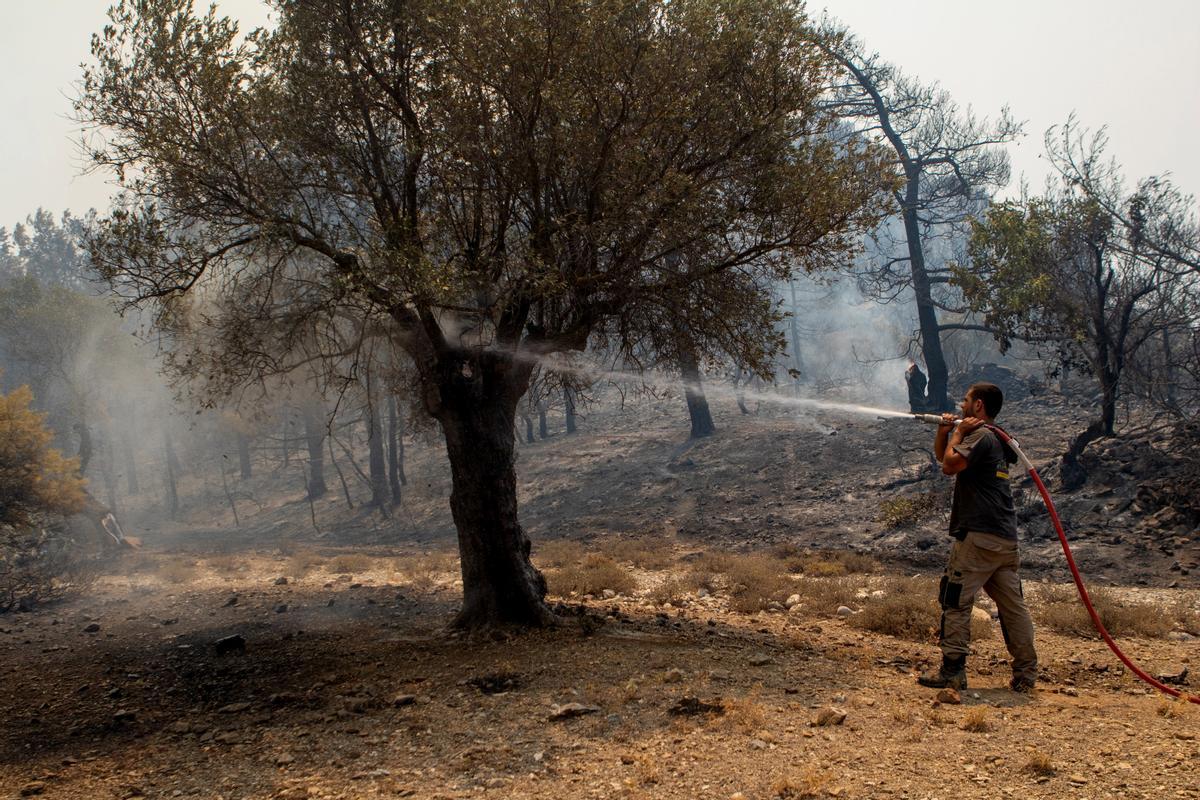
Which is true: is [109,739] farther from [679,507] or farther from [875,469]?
[875,469]

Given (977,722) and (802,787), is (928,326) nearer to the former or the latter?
(977,722)

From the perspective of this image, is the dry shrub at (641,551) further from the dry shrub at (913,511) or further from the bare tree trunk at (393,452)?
the bare tree trunk at (393,452)

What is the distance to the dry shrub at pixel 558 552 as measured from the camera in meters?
16.1

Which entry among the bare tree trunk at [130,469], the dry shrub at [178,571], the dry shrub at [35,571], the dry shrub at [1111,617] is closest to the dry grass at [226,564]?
the dry shrub at [178,571]

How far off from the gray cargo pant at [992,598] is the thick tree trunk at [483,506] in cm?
431

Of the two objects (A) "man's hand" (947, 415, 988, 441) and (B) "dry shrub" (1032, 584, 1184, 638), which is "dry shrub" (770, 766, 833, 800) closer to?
(A) "man's hand" (947, 415, 988, 441)

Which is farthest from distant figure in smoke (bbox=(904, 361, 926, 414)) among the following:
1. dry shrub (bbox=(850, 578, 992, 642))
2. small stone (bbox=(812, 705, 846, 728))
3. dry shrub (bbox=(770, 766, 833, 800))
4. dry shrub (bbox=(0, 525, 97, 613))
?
dry shrub (bbox=(0, 525, 97, 613))

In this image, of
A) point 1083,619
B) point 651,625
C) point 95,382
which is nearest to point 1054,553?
point 1083,619

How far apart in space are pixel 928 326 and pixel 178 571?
2089 centimetres

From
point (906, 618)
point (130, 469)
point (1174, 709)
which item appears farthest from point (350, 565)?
point (130, 469)

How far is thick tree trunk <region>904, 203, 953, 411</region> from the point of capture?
78.5 feet

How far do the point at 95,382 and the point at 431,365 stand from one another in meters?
39.3

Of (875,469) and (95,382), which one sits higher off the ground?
(95,382)

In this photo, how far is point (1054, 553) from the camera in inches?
523
